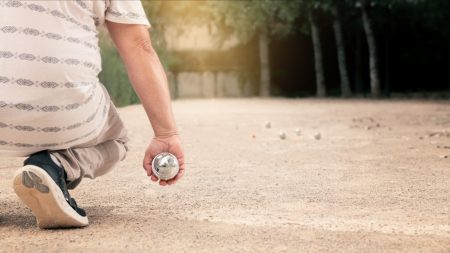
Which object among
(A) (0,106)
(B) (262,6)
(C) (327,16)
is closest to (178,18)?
(B) (262,6)

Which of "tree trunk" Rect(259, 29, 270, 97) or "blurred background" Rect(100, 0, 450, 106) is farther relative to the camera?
"tree trunk" Rect(259, 29, 270, 97)

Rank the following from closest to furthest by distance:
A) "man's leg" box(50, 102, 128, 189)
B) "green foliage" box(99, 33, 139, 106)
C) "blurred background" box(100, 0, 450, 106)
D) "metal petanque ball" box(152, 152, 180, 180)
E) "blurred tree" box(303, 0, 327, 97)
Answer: "metal petanque ball" box(152, 152, 180, 180), "man's leg" box(50, 102, 128, 189), "green foliage" box(99, 33, 139, 106), "blurred tree" box(303, 0, 327, 97), "blurred background" box(100, 0, 450, 106)

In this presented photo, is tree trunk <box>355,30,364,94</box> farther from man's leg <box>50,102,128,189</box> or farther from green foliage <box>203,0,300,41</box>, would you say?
man's leg <box>50,102,128,189</box>

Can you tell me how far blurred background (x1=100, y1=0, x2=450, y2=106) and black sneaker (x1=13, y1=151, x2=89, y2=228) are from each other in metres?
20.0

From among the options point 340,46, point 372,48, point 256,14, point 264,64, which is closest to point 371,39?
point 372,48

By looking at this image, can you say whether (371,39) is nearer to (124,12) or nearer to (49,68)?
(124,12)

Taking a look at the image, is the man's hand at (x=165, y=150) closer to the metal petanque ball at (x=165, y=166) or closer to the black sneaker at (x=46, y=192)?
the metal petanque ball at (x=165, y=166)

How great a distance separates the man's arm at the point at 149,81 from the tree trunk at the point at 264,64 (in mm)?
21642

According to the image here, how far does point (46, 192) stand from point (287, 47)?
2450cm

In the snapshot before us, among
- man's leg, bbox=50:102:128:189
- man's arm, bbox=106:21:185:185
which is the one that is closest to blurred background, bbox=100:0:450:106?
man's leg, bbox=50:102:128:189

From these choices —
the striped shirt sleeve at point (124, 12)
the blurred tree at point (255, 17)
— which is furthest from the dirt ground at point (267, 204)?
the blurred tree at point (255, 17)

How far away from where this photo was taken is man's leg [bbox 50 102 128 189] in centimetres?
299

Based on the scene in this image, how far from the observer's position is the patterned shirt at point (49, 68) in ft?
8.68

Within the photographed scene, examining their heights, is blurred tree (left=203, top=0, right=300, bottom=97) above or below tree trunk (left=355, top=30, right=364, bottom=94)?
above
